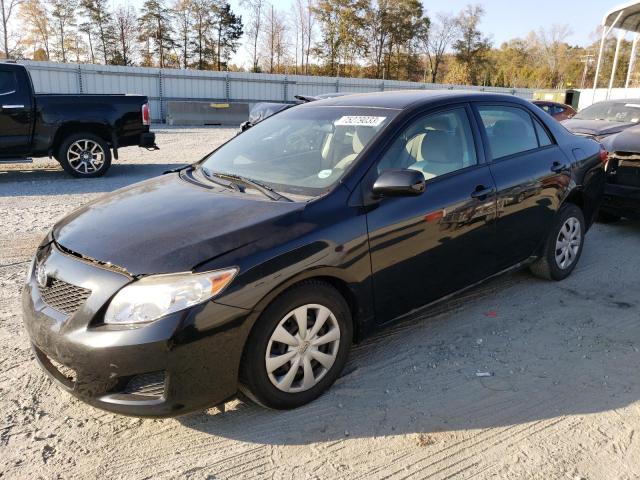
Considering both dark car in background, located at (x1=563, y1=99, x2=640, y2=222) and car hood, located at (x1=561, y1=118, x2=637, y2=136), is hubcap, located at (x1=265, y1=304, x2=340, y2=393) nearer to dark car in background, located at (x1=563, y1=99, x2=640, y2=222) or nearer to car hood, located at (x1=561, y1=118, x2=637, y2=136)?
dark car in background, located at (x1=563, y1=99, x2=640, y2=222)

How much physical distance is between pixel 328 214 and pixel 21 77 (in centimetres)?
856

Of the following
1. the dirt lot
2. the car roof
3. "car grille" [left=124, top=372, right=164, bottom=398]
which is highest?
the car roof

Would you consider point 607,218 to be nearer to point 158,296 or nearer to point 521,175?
point 521,175

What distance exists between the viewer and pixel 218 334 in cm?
250

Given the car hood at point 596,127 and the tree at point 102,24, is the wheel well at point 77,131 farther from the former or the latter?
the tree at point 102,24

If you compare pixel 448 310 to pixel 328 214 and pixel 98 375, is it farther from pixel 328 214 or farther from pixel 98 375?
pixel 98 375

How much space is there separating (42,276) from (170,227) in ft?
2.43

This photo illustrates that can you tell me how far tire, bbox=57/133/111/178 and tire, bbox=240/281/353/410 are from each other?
8.27 meters

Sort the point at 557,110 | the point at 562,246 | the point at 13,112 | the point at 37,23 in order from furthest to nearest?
the point at 37,23
the point at 557,110
the point at 13,112
the point at 562,246

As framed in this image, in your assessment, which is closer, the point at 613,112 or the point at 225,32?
the point at 613,112

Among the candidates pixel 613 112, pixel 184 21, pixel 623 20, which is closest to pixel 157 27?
pixel 184 21

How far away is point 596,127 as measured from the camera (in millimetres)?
9945

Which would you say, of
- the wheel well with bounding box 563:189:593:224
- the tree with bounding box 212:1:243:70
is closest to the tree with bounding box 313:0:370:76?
the tree with bounding box 212:1:243:70

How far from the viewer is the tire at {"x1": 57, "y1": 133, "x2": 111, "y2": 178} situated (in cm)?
958
